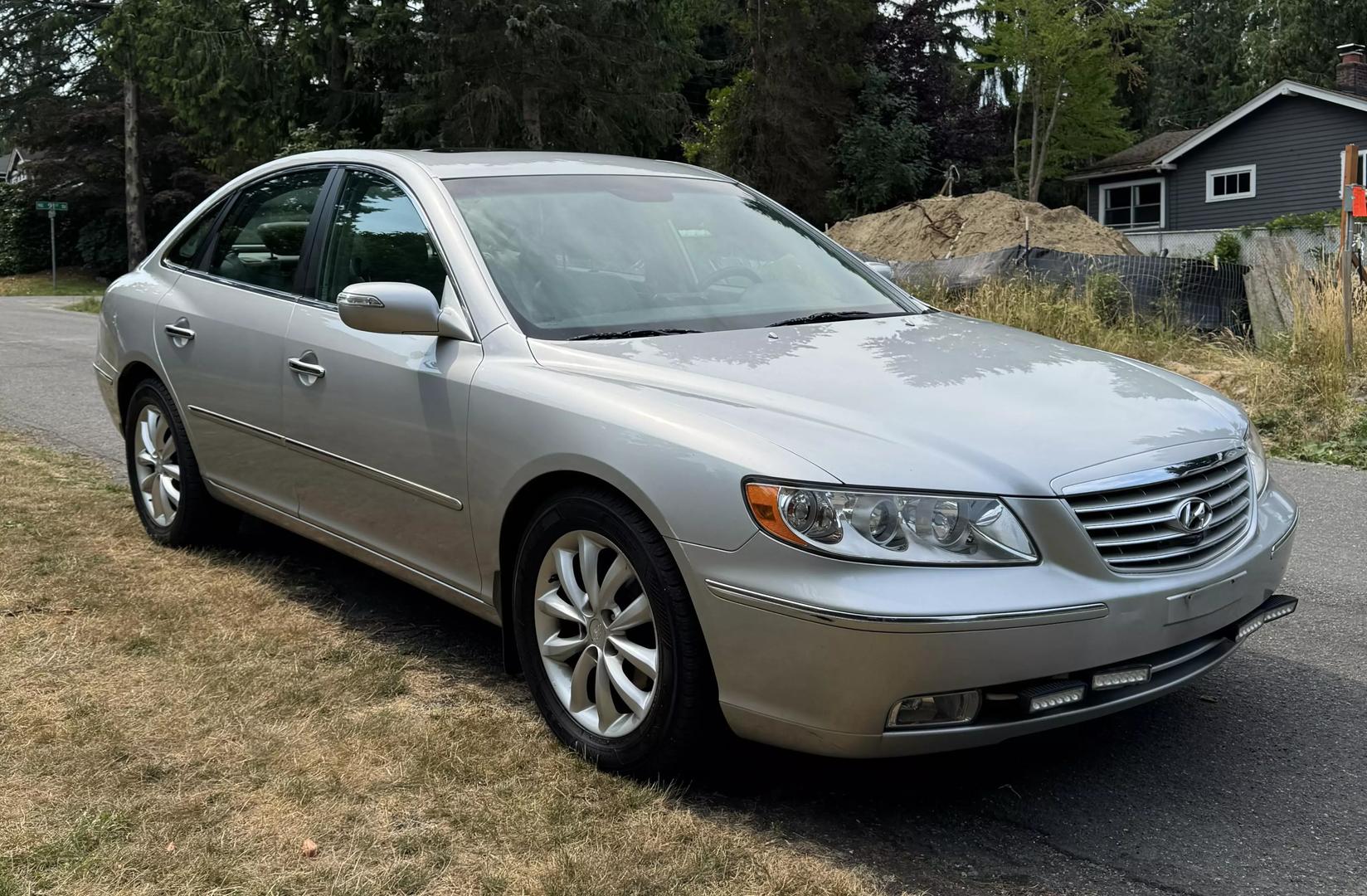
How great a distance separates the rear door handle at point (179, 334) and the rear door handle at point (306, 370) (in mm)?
894

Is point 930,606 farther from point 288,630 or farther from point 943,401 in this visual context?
point 288,630

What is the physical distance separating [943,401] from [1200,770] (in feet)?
3.89

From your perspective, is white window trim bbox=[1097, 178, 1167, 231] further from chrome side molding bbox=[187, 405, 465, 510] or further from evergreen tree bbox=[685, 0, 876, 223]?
chrome side molding bbox=[187, 405, 465, 510]

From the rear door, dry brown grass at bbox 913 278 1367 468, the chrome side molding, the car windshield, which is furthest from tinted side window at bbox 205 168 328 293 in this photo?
dry brown grass at bbox 913 278 1367 468

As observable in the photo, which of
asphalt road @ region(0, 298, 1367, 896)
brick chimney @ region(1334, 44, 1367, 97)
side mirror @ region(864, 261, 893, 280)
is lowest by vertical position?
asphalt road @ region(0, 298, 1367, 896)

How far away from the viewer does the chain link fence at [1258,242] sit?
11281 millimetres

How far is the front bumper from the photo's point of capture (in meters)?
2.75

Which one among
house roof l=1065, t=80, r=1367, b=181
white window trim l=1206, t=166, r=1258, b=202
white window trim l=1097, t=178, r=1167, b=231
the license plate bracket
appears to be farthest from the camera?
white window trim l=1097, t=178, r=1167, b=231

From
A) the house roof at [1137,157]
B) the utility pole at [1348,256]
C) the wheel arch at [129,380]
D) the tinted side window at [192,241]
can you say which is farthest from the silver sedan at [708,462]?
the house roof at [1137,157]

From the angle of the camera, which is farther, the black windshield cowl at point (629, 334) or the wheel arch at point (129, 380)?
the wheel arch at point (129, 380)

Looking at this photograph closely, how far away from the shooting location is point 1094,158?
51094mm

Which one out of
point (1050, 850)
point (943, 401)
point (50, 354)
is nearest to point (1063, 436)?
point (943, 401)

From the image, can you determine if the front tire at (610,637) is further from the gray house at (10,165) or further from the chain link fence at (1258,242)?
the gray house at (10,165)

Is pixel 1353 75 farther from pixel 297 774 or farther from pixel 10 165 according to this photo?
pixel 10 165
